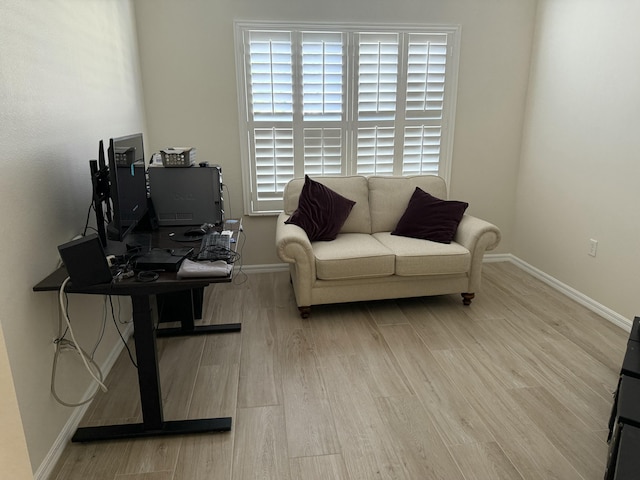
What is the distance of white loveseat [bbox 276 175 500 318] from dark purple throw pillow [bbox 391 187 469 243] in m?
0.07

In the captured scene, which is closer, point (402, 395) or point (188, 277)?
point (188, 277)

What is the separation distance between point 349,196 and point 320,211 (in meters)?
0.39

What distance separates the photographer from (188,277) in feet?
6.38

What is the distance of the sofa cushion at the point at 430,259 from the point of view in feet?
11.0

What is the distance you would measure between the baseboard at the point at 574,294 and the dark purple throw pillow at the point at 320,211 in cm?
188

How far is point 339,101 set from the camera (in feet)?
13.3

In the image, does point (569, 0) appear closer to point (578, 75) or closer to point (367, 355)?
point (578, 75)

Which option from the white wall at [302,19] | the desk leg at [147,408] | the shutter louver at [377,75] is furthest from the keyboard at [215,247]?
the shutter louver at [377,75]

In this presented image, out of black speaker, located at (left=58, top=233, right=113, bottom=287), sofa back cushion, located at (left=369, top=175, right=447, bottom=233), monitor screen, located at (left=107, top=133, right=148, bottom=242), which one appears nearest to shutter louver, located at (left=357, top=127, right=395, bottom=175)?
sofa back cushion, located at (left=369, top=175, right=447, bottom=233)

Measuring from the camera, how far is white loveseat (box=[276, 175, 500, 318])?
327 cm

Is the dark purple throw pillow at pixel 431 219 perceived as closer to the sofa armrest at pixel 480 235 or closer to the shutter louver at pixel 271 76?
the sofa armrest at pixel 480 235

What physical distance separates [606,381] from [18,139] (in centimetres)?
316

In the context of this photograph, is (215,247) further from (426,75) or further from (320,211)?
(426,75)

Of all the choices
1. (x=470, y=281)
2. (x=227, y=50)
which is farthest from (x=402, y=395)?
(x=227, y=50)
